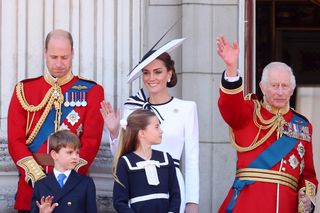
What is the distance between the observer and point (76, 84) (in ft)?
23.5

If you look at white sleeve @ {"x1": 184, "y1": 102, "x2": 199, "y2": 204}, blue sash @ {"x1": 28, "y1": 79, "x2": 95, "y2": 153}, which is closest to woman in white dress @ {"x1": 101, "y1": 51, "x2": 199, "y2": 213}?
white sleeve @ {"x1": 184, "y1": 102, "x2": 199, "y2": 204}

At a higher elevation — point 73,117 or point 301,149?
point 73,117

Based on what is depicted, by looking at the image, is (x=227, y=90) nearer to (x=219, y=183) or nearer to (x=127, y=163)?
(x=127, y=163)

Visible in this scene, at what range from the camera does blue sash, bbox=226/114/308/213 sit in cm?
678

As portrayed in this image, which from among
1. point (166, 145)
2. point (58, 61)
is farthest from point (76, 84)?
point (166, 145)

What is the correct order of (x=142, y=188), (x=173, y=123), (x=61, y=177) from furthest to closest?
(x=173, y=123)
(x=61, y=177)
(x=142, y=188)

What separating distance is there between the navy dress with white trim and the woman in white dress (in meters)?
0.23

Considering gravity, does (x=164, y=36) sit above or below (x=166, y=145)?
above

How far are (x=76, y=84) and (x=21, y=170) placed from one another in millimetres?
648

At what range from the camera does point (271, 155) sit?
22.3 feet

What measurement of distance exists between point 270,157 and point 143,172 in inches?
30.2

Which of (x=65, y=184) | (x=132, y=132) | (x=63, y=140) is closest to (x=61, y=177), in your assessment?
(x=65, y=184)

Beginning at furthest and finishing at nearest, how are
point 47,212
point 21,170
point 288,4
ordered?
point 288,4, point 21,170, point 47,212

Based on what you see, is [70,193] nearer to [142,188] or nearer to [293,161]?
[142,188]
